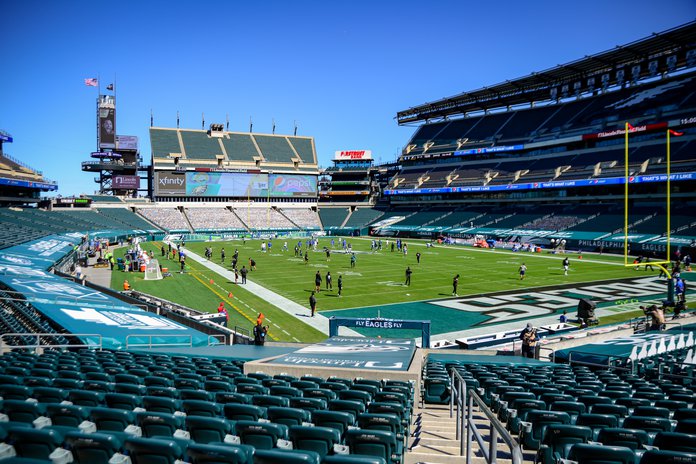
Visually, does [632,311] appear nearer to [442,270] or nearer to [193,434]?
[442,270]

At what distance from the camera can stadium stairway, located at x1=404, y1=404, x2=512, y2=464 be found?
5.39 m

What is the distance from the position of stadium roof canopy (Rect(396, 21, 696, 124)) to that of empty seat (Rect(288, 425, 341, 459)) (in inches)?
2475

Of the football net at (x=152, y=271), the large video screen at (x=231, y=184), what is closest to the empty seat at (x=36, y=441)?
→ the football net at (x=152, y=271)

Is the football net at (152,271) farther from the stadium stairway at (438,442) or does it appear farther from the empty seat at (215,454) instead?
the empty seat at (215,454)

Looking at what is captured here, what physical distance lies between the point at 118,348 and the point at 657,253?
4944cm

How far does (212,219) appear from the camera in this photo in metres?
87.5

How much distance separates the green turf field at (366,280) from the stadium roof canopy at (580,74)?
90.5ft

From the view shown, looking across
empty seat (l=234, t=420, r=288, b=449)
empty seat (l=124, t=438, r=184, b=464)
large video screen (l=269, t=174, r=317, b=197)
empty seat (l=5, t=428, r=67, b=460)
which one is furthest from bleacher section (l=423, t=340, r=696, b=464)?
large video screen (l=269, t=174, r=317, b=197)

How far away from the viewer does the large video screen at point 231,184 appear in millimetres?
89875

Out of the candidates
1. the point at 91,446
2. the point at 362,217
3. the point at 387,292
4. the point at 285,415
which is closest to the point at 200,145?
the point at 362,217

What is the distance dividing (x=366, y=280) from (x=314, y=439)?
29888 millimetres

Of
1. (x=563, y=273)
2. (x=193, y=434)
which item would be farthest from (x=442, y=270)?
(x=193, y=434)

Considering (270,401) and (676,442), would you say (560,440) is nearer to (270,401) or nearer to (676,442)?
(676,442)

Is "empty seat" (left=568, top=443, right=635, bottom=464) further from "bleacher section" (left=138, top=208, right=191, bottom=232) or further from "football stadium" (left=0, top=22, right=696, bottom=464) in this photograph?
"bleacher section" (left=138, top=208, right=191, bottom=232)
